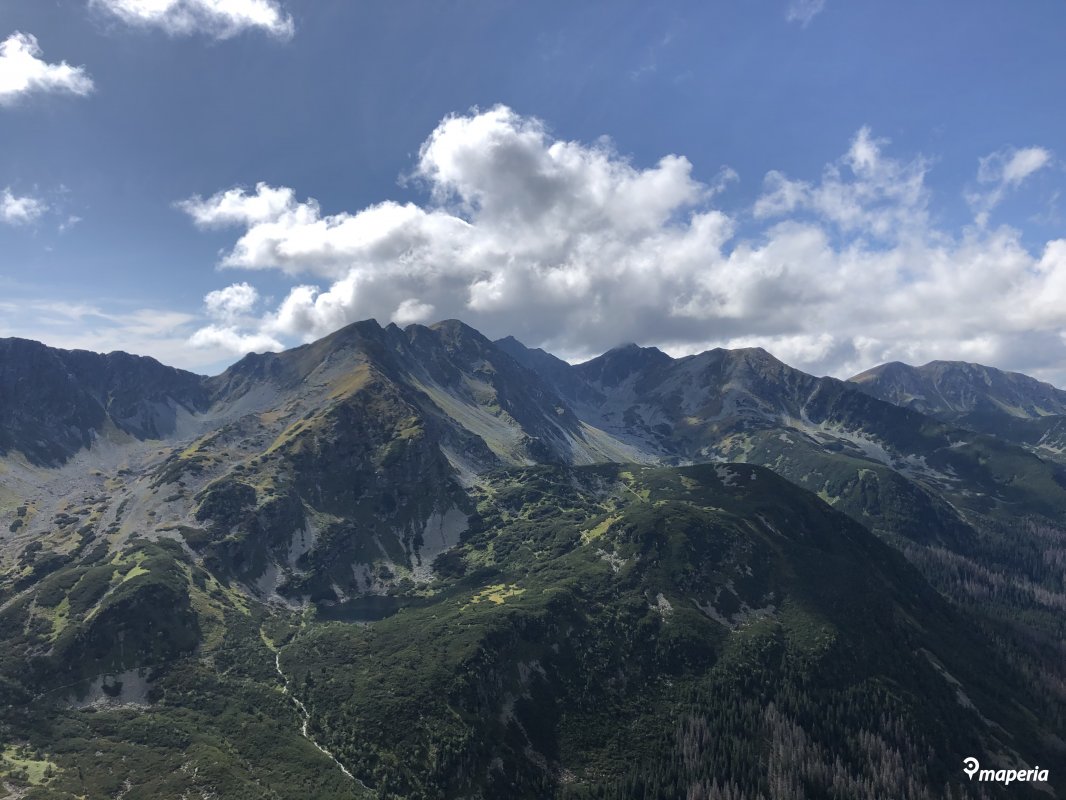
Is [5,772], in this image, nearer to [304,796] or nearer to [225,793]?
[225,793]

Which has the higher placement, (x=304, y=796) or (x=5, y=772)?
(x=5, y=772)

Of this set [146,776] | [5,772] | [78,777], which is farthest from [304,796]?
[5,772]

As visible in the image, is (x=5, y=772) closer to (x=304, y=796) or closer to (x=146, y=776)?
(x=146, y=776)

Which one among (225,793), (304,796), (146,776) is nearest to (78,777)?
(146,776)

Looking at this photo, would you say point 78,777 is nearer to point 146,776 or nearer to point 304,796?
point 146,776

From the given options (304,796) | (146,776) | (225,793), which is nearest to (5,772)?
(146,776)

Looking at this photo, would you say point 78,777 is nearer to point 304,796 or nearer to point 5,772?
point 5,772

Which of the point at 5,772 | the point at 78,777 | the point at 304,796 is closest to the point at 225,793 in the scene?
the point at 304,796
